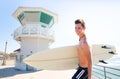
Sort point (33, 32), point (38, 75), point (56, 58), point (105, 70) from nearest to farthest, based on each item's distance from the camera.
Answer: point (56, 58), point (105, 70), point (38, 75), point (33, 32)

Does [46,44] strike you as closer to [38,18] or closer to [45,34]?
[45,34]

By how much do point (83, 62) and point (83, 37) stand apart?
0.40m

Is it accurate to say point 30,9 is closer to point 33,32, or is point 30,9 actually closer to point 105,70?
point 33,32

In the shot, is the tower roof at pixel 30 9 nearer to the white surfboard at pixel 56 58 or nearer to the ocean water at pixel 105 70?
the ocean water at pixel 105 70

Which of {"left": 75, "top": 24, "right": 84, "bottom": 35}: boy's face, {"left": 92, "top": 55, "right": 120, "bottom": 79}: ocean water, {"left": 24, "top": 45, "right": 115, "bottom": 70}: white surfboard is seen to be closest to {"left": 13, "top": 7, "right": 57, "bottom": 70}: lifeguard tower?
{"left": 92, "top": 55, "right": 120, "bottom": 79}: ocean water

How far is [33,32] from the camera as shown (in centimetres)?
1848

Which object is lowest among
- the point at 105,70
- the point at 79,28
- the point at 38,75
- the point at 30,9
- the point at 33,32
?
the point at 38,75

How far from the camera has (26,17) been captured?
1955 centimetres

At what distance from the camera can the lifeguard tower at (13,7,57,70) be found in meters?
18.6

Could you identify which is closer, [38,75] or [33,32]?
[38,75]

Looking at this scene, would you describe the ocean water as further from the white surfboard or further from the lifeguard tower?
the lifeguard tower

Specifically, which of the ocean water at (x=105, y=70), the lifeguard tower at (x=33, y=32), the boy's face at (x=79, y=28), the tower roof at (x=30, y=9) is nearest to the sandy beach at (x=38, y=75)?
the ocean water at (x=105, y=70)

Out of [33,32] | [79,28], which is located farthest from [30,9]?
[79,28]

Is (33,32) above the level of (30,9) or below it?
below
